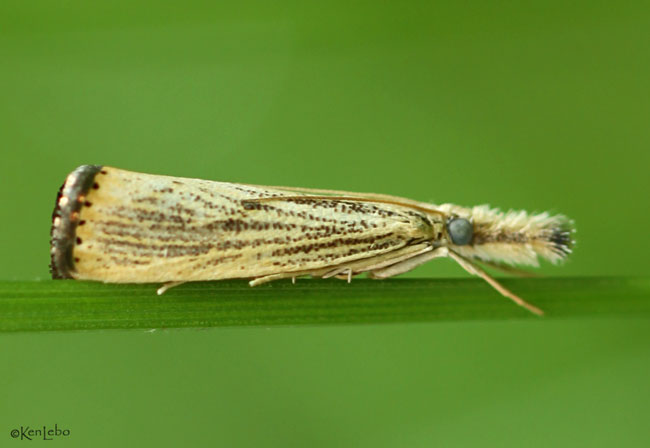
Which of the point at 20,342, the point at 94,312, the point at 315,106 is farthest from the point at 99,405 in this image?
the point at 315,106

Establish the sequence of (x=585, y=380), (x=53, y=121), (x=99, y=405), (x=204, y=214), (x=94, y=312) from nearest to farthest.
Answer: (x=94, y=312)
(x=204, y=214)
(x=99, y=405)
(x=585, y=380)
(x=53, y=121)

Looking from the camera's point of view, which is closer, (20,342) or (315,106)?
(20,342)

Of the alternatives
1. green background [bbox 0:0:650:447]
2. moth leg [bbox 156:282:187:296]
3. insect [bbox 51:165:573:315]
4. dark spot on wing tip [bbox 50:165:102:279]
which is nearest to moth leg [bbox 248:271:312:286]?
insect [bbox 51:165:573:315]

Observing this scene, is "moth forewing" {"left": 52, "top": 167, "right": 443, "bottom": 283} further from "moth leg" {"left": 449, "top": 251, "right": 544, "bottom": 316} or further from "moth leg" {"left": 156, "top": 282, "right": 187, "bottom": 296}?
"moth leg" {"left": 449, "top": 251, "right": 544, "bottom": 316}

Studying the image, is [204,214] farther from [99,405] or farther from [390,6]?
[390,6]

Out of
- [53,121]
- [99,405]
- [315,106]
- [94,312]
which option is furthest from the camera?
[315,106]

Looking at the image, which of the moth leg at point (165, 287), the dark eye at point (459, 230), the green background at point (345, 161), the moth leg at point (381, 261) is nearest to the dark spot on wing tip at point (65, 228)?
the moth leg at point (165, 287)

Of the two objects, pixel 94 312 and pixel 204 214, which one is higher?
pixel 204 214

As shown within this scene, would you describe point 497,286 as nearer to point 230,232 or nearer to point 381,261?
point 381,261
